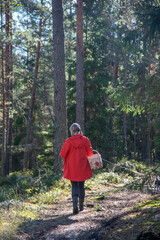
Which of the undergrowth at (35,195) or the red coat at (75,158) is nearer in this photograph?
the undergrowth at (35,195)

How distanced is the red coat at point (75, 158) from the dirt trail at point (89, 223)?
2.83ft

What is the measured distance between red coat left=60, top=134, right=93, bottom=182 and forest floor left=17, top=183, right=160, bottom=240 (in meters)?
0.86

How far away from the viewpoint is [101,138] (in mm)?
20844

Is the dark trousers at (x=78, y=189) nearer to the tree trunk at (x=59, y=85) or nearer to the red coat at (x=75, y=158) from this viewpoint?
the red coat at (x=75, y=158)

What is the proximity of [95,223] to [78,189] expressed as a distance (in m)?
1.43

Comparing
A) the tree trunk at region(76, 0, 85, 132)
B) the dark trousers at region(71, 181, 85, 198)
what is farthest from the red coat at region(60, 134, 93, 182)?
the tree trunk at region(76, 0, 85, 132)

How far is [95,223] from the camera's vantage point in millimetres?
5316

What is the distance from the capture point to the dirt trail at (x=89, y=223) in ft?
15.2

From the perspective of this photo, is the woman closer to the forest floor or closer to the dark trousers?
the dark trousers

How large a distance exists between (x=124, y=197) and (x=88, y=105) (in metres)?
12.7

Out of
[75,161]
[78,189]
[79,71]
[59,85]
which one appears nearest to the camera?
[75,161]

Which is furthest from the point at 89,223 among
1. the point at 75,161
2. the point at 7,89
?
the point at 7,89

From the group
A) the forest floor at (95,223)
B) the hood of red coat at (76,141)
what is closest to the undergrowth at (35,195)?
the forest floor at (95,223)

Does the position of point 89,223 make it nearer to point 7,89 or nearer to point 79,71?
point 79,71
